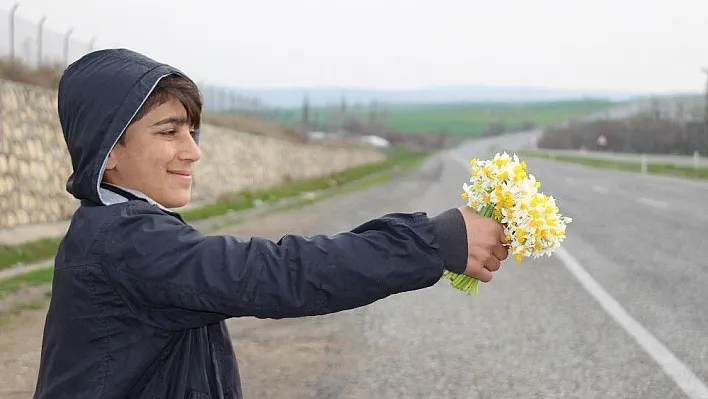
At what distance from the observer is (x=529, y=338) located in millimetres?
6812

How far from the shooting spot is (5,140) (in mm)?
13305

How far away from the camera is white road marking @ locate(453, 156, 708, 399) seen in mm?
5422

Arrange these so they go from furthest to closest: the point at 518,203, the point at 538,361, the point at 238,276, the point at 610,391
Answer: the point at 538,361
the point at 610,391
the point at 518,203
the point at 238,276

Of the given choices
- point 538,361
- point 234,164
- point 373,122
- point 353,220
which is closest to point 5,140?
point 353,220

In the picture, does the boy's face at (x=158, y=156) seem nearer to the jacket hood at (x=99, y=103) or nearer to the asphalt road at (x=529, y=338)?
the jacket hood at (x=99, y=103)

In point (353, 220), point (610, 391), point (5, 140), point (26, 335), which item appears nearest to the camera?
point (610, 391)

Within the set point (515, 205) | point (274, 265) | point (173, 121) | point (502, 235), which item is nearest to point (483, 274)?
point (502, 235)

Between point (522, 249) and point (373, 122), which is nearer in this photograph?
point (522, 249)

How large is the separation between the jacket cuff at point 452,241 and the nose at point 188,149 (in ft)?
2.11

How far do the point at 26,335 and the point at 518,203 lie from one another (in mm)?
5821

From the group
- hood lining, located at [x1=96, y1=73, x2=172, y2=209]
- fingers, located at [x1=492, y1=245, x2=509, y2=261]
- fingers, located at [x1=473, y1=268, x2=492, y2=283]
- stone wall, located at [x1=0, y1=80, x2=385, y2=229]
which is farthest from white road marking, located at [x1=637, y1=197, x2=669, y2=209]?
hood lining, located at [x1=96, y1=73, x2=172, y2=209]

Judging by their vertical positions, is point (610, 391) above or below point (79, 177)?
below

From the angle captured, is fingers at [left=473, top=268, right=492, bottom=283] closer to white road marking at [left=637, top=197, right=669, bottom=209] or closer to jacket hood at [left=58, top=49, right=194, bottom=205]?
jacket hood at [left=58, top=49, right=194, bottom=205]

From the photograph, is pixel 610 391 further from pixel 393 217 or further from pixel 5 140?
pixel 5 140
